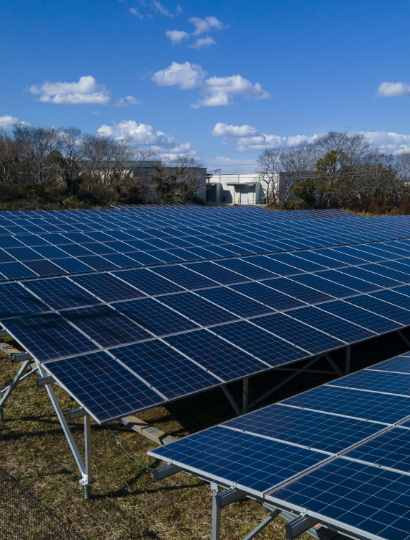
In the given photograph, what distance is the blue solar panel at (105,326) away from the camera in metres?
11.7

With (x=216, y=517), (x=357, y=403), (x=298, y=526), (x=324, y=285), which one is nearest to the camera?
(x=298, y=526)

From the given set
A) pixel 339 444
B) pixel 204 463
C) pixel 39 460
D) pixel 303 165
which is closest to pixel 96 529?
pixel 39 460

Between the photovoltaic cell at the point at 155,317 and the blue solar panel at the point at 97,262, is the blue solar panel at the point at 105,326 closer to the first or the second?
the photovoltaic cell at the point at 155,317

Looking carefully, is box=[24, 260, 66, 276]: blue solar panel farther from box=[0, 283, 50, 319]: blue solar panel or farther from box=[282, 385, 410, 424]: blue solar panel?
box=[282, 385, 410, 424]: blue solar panel

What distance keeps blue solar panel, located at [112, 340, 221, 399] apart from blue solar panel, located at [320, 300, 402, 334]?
621 centimetres

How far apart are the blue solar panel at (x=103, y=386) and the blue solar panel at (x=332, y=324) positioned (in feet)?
20.4

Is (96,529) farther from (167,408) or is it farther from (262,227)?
(262,227)

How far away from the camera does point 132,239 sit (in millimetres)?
25031

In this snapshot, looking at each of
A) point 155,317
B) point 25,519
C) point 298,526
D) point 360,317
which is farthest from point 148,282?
point 298,526

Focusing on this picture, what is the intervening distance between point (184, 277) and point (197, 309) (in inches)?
119

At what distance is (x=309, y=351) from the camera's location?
41.1 feet

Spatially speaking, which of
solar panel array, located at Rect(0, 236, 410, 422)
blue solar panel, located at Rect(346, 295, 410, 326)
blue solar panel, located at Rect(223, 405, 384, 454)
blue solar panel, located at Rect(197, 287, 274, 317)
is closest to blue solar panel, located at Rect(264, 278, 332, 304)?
solar panel array, located at Rect(0, 236, 410, 422)

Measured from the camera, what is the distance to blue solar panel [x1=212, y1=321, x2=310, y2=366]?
11992 mm

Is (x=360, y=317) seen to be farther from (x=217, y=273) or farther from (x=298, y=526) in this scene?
(x=298, y=526)
